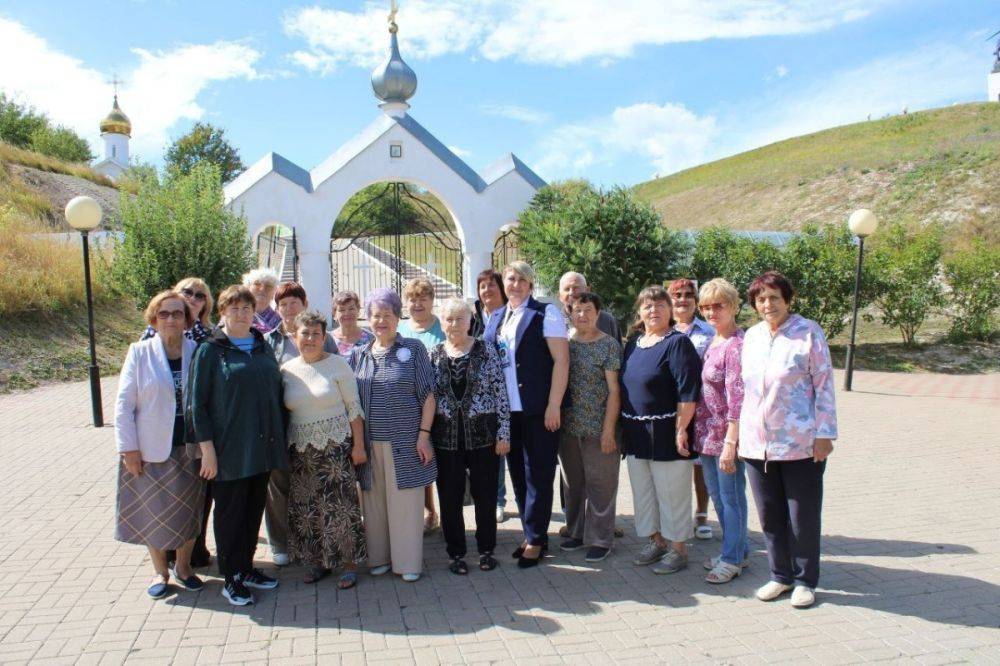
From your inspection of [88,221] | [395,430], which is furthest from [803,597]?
[88,221]

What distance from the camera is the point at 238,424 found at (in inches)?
142

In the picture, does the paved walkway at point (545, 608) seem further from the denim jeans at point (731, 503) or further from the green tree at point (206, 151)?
the green tree at point (206, 151)

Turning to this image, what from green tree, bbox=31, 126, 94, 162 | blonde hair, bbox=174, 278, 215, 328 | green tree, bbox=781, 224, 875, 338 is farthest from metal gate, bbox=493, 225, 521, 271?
green tree, bbox=31, 126, 94, 162

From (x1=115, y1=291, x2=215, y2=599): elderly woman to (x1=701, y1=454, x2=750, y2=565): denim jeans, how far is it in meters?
2.81

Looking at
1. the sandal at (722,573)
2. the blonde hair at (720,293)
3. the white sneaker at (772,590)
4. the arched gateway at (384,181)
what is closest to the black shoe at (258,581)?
the sandal at (722,573)

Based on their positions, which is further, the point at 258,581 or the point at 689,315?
the point at 689,315

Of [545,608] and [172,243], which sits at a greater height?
[172,243]

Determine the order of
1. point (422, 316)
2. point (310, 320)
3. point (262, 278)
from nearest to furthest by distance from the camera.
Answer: point (310, 320)
point (422, 316)
point (262, 278)

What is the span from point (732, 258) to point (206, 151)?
41.1 meters

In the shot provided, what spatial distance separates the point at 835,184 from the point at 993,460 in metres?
29.1

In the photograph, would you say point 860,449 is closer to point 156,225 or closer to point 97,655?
point 97,655

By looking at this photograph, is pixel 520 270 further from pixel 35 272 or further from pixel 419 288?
pixel 35 272

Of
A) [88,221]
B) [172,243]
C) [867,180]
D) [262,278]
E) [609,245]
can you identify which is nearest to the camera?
[262,278]

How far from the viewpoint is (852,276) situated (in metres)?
13.5
